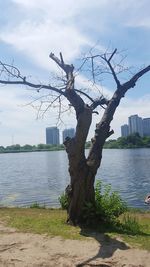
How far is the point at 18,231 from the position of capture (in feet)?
33.3

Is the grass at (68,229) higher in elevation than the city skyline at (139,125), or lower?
lower

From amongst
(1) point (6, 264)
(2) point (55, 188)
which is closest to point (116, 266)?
(1) point (6, 264)

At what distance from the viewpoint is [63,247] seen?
8844mm

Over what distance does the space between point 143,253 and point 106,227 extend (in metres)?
2.12

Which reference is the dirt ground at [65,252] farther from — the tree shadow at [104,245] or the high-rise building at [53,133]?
the high-rise building at [53,133]

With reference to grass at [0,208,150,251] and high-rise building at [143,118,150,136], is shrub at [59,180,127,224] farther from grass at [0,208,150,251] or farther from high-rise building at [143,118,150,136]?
high-rise building at [143,118,150,136]

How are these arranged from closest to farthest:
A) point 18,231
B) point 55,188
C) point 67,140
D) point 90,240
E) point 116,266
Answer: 1. point 116,266
2. point 90,240
3. point 18,231
4. point 67,140
5. point 55,188

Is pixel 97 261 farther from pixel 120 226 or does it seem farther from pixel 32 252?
pixel 120 226

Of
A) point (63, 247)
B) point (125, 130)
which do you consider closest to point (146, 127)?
point (125, 130)

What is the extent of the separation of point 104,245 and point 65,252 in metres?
0.89

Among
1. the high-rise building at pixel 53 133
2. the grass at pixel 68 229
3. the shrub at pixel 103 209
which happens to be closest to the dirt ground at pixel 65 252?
the grass at pixel 68 229

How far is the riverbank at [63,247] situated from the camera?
805 cm

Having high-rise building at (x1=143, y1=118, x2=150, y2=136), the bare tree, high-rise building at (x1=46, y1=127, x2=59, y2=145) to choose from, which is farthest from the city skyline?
the bare tree

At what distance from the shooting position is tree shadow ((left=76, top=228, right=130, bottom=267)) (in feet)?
26.9
